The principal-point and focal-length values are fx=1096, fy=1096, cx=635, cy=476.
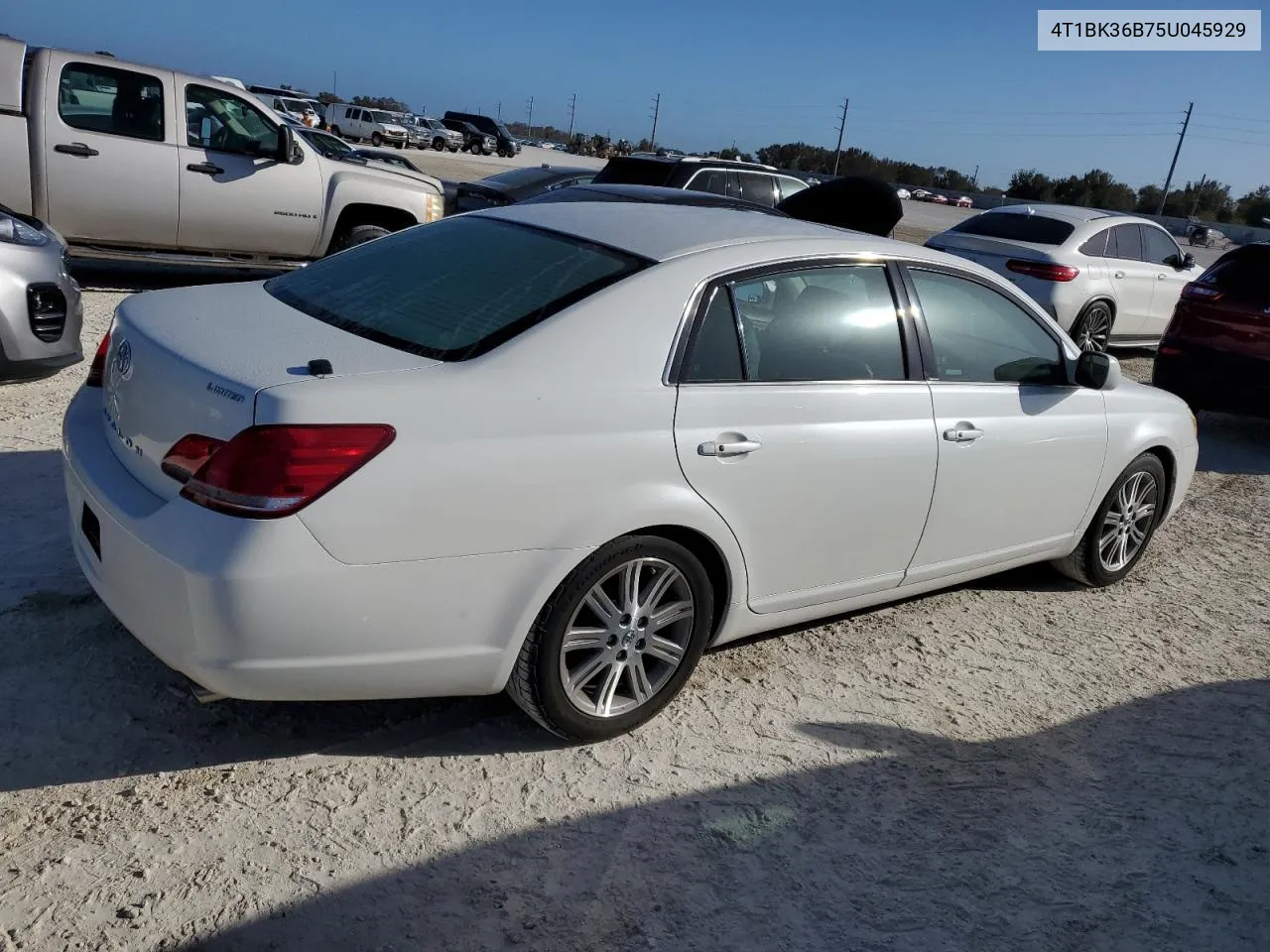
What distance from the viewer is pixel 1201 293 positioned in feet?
28.6

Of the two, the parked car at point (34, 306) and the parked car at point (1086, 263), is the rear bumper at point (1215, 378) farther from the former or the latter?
the parked car at point (34, 306)

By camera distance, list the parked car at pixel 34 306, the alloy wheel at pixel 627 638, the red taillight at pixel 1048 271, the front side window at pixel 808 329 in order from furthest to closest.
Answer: the red taillight at pixel 1048 271, the parked car at pixel 34 306, the front side window at pixel 808 329, the alloy wheel at pixel 627 638

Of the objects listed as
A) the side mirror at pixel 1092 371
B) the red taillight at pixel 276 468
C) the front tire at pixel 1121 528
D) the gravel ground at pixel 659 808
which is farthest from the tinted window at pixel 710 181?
the red taillight at pixel 276 468

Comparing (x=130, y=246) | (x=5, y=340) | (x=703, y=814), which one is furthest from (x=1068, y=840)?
(x=130, y=246)

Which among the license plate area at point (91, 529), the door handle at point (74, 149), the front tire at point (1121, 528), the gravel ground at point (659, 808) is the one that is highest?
the door handle at point (74, 149)

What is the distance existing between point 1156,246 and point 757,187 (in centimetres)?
447

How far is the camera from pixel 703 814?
125 inches

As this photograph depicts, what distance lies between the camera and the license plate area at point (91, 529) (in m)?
3.04

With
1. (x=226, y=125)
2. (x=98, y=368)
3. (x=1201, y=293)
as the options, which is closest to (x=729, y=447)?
(x=98, y=368)

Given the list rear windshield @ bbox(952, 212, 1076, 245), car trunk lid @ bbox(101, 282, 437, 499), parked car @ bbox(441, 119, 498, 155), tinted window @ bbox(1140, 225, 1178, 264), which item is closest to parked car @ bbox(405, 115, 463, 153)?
parked car @ bbox(441, 119, 498, 155)

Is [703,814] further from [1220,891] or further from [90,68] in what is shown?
[90,68]

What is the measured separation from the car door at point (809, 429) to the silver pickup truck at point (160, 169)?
6.78 m

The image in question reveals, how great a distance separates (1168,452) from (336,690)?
4.27 meters

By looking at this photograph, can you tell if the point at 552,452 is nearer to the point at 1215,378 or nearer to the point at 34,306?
the point at 34,306
